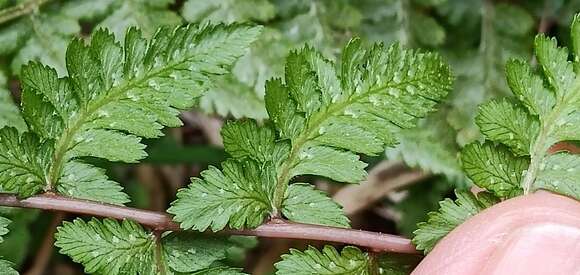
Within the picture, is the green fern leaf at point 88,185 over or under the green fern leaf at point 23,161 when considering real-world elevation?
under

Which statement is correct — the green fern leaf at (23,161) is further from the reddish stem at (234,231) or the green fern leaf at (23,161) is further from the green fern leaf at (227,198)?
the green fern leaf at (227,198)

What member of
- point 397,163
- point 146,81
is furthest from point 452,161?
point 146,81

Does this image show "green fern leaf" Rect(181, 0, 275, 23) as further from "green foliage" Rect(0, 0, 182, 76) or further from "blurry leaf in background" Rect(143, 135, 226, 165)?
"blurry leaf in background" Rect(143, 135, 226, 165)

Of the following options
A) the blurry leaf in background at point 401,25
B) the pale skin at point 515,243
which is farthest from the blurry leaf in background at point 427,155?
the pale skin at point 515,243

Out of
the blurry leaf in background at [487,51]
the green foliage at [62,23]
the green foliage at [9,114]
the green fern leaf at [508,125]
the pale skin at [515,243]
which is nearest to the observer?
the pale skin at [515,243]

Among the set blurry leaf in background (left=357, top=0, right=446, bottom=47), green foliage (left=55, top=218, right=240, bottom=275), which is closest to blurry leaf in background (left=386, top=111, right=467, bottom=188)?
blurry leaf in background (left=357, top=0, right=446, bottom=47)

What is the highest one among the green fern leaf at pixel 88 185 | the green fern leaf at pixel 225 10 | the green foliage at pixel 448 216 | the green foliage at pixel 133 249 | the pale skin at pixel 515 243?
the green fern leaf at pixel 225 10
